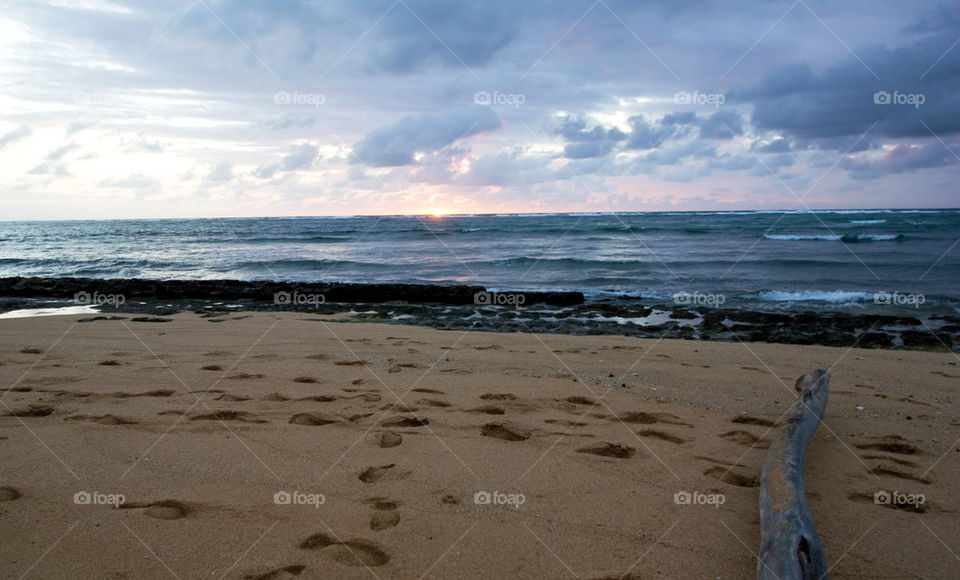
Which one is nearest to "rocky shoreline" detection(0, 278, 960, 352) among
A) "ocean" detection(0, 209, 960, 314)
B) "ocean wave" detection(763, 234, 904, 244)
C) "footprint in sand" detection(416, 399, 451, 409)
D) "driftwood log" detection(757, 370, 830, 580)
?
"ocean" detection(0, 209, 960, 314)

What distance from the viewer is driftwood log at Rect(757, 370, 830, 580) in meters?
2.16

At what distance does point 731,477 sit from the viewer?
326 cm

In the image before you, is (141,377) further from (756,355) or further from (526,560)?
(756,355)

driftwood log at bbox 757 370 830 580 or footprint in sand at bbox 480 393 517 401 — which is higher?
footprint in sand at bbox 480 393 517 401

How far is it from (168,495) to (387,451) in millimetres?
1272

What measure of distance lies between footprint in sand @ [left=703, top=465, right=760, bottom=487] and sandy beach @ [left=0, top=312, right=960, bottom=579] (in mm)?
16

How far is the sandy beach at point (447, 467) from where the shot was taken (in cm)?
252

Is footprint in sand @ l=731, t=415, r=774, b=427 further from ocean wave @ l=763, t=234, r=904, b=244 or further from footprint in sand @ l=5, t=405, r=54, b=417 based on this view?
ocean wave @ l=763, t=234, r=904, b=244

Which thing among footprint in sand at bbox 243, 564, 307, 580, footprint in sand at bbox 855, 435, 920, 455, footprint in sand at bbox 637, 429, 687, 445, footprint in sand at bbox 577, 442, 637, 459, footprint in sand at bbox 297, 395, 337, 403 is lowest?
footprint in sand at bbox 243, 564, 307, 580

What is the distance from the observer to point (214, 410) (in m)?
4.30

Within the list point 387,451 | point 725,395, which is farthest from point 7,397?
point 725,395

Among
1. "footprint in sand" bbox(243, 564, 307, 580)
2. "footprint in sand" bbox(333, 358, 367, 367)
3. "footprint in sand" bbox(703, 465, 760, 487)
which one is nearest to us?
"footprint in sand" bbox(243, 564, 307, 580)

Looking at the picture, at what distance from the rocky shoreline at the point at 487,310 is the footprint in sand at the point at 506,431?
464 cm

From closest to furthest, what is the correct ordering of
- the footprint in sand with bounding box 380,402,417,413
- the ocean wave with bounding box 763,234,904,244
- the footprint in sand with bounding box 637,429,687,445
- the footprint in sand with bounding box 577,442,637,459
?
the footprint in sand with bounding box 577,442,637,459
the footprint in sand with bounding box 637,429,687,445
the footprint in sand with bounding box 380,402,417,413
the ocean wave with bounding box 763,234,904,244
